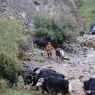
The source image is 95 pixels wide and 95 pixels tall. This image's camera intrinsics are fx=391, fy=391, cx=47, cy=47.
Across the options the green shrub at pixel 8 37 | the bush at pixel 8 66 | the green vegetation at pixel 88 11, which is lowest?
the bush at pixel 8 66

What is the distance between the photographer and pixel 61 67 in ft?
75.2

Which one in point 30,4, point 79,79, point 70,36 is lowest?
point 79,79

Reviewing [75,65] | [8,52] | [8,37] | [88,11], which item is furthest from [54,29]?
[88,11]

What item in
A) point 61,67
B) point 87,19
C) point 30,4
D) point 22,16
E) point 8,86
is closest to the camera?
point 8,86

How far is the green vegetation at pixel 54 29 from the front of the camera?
98.0ft

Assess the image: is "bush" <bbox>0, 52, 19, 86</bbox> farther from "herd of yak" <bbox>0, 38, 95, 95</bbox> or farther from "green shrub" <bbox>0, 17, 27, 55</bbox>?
"green shrub" <bbox>0, 17, 27, 55</bbox>

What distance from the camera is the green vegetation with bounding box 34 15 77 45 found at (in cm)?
2988

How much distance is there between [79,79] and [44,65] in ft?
12.2

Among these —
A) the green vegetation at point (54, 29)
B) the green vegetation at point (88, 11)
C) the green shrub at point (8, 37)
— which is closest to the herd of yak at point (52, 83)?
the green shrub at point (8, 37)

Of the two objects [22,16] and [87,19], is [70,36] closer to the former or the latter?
[22,16]

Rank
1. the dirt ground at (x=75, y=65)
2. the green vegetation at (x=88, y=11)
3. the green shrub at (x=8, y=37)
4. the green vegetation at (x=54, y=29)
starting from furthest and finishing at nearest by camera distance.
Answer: the green vegetation at (x=88, y=11) → the green vegetation at (x=54, y=29) → the dirt ground at (x=75, y=65) → the green shrub at (x=8, y=37)

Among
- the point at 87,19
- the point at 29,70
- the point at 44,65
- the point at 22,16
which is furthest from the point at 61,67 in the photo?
the point at 87,19

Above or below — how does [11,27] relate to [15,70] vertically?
above

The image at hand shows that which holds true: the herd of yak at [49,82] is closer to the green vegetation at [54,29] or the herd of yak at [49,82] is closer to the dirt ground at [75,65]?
the dirt ground at [75,65]
